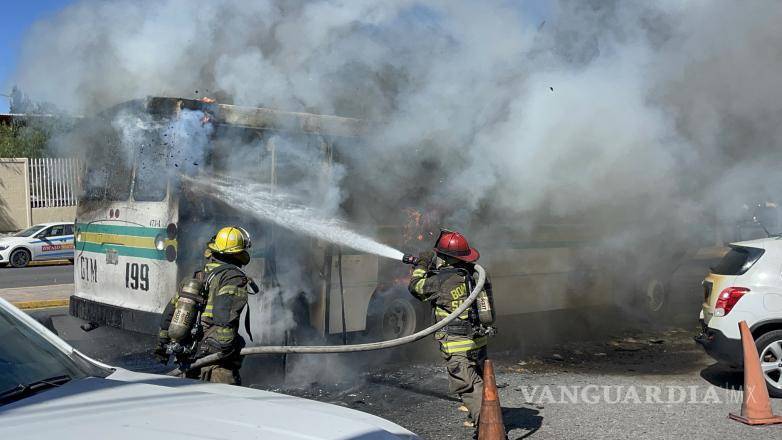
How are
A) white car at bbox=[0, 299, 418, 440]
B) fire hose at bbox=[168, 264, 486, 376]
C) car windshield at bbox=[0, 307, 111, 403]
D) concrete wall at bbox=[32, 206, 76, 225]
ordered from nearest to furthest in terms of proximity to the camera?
white car at bbox=[0, 299, 418, 440] → car windshield at bbox=[0, 307, 111, 403] → fire hose at bbox=[168, 264, 486, 376] → concrete wall at bbox=[32, 206, 76, 225]

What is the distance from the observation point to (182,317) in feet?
16.1

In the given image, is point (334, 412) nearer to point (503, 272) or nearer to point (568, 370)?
point (568, 370)

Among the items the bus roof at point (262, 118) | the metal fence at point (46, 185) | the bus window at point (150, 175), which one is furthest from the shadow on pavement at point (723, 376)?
the metal fence at point (46, 185)

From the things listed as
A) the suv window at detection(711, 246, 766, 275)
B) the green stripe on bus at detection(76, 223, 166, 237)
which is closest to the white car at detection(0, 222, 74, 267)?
the green stripe on bus at detection(76, 223, 166, 237)

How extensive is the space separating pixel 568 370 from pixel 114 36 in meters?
5.96

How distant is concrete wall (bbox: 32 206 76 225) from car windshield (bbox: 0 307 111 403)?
2514 centimetres

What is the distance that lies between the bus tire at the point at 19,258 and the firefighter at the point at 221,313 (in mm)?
18019

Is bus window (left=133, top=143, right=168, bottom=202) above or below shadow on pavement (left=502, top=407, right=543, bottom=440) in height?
above

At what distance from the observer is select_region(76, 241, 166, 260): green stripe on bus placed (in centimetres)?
707

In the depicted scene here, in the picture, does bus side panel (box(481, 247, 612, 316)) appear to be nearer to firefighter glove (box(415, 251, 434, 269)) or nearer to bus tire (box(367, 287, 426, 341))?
bus tire (box(367, 287, 426, 341))

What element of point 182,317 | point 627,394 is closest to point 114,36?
point 182,317

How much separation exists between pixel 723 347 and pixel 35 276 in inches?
631

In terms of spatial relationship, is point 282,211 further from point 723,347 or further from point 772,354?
point 772,354

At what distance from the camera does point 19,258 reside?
20.9 metres
